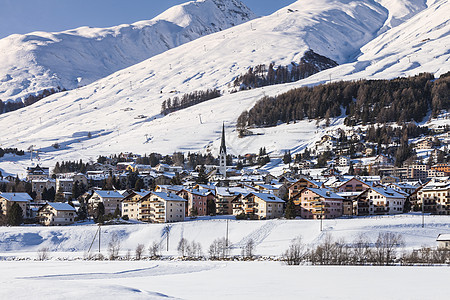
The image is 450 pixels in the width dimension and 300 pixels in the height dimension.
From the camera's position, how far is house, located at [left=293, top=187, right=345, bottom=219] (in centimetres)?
7400

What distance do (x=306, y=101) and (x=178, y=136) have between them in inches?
1515

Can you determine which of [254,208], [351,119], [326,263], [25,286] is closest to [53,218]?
[254,208]

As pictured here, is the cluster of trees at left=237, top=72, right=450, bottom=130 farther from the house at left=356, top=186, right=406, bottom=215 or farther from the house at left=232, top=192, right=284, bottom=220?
the house at left=232, top=192, right=284, bottom=220

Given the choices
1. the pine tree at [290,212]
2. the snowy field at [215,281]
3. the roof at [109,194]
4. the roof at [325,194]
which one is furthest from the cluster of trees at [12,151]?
the snowy field at [215,281]

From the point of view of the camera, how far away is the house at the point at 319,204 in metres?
74.0

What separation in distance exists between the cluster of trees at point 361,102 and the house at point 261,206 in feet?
264

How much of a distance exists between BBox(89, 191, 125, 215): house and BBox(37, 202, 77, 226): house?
739 centimetres

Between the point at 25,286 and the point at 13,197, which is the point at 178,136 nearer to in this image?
the point at 13,197

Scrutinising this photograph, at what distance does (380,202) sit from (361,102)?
3787 inches

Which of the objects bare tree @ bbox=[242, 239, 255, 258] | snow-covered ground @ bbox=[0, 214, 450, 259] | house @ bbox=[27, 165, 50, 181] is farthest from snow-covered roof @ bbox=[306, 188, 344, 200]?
house @ bbox=[27, 165, 50, 181]

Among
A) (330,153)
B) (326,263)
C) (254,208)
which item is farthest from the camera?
(330,153)

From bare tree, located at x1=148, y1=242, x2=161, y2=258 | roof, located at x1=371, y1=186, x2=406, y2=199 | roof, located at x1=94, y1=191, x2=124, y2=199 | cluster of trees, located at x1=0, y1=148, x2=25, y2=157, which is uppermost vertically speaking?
cluster of trees, located at x1=0, y1=148, x2=25, y2=157

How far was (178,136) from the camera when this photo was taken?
181375mm

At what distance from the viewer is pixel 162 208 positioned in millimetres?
77500
